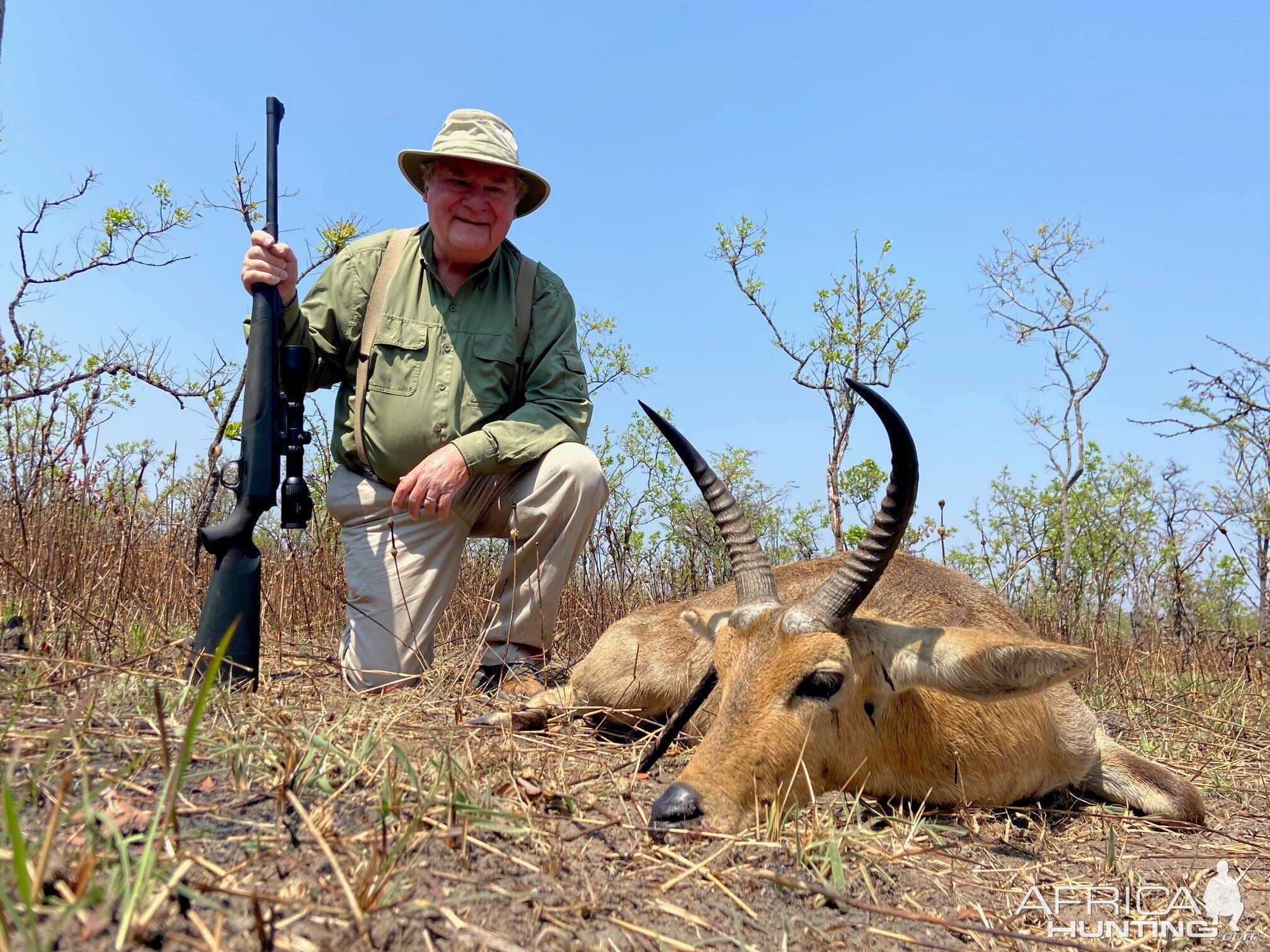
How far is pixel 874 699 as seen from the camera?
3840 millimetres

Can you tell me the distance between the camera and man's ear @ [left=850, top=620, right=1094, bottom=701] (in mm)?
3510

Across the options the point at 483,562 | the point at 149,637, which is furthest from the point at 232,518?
the point at 483,562

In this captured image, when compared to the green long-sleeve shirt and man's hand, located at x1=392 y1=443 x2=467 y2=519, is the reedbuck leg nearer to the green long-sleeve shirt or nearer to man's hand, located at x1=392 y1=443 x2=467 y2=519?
the green long-sleeve shirt

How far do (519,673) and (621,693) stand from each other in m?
0.72

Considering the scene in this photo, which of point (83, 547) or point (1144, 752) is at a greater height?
point (83, 547)

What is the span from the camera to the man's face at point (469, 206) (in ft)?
18.3

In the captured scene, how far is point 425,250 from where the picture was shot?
229 inches

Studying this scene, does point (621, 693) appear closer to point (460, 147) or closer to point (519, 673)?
point (519, 673)

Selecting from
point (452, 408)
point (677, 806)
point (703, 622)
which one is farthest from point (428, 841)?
point (452, 408)

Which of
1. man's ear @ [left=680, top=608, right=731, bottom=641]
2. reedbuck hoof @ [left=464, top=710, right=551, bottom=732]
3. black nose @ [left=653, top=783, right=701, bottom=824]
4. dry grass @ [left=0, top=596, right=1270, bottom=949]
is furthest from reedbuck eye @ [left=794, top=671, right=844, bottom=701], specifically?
reedbuck hoof @ [left=464, top=710, right=551, bottom=732]

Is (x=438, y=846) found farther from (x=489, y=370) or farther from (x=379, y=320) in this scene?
(x=379, y=320)

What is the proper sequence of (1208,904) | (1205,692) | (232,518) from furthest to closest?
(1205,692)
(232,518)
(1208,904)

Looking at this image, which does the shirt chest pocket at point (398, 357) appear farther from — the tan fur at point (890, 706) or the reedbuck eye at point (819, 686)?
the reedbuck eye at point (819, 686)

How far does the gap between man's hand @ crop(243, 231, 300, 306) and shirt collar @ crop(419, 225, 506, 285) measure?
3.55 ft
